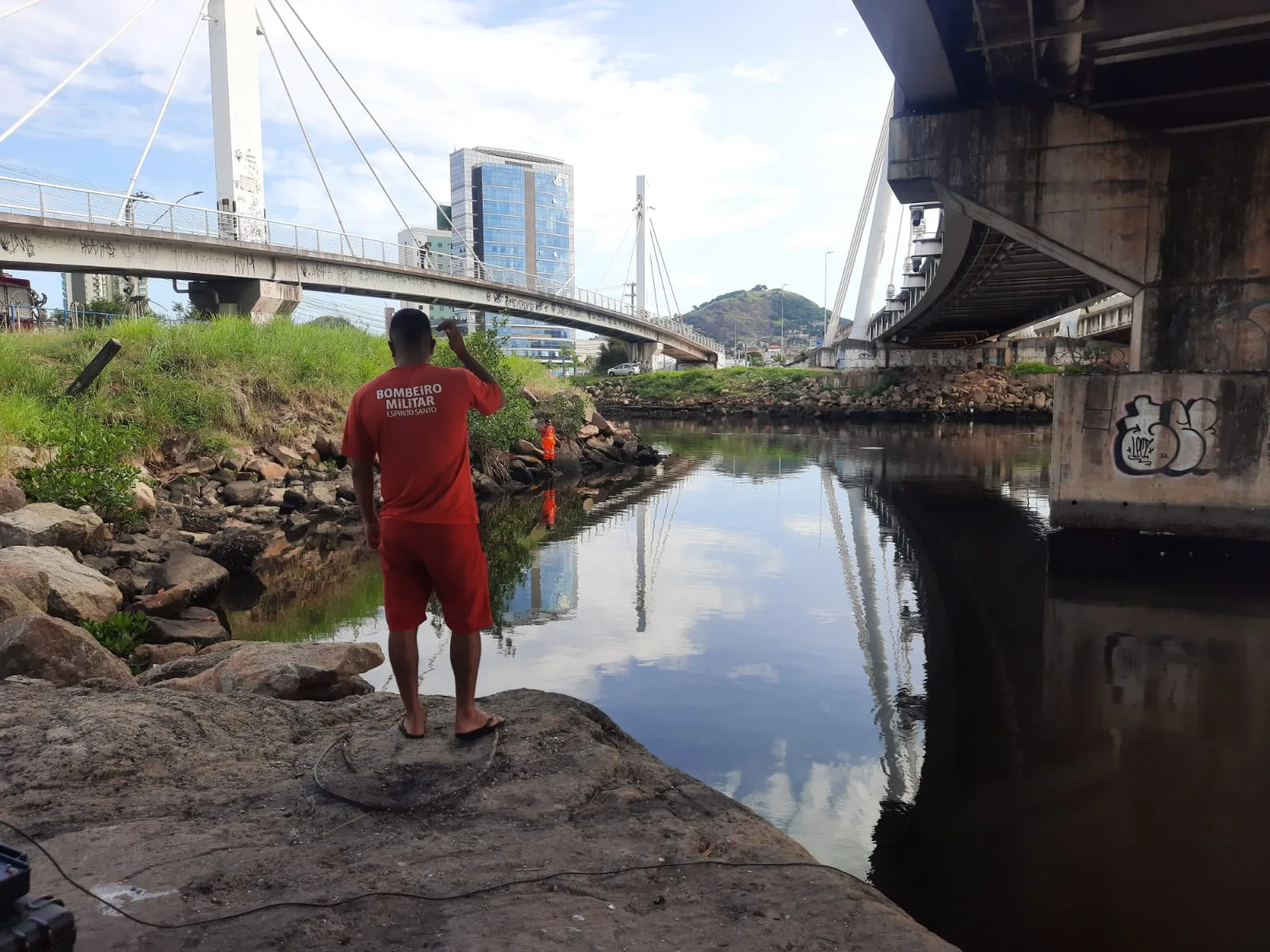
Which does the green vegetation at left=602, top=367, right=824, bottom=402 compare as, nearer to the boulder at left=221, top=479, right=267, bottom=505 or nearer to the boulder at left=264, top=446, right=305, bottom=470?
the boulder at left=264, top=446, right=305, bottom=470

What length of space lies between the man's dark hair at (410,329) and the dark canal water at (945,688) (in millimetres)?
3138

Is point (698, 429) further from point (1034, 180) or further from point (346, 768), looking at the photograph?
point (346, 768)

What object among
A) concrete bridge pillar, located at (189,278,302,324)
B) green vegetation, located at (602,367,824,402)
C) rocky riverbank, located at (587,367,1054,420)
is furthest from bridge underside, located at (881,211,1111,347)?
concrete bridge pillar, located at (189,278,302,324)

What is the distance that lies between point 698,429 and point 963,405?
1391cm

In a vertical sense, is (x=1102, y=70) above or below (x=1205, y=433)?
above

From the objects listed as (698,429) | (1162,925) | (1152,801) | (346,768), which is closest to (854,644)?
(1152,801)

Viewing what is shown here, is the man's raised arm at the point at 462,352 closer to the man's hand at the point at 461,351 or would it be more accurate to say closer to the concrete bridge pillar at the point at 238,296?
the man's hand at the point at 461,351

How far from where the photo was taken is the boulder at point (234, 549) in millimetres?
10938

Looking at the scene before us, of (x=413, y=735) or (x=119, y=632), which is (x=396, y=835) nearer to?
(x=413, y=735)

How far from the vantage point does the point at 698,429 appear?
40.4 m

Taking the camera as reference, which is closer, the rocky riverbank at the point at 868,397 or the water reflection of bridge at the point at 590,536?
the water reflection of bridge at the point at 590,536

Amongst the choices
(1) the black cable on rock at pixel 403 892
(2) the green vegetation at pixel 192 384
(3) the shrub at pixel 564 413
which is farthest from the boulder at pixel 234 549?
(3) the shrub at pixel 564 413

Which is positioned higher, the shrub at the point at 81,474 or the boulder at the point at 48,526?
the shrub at the point at 81,474

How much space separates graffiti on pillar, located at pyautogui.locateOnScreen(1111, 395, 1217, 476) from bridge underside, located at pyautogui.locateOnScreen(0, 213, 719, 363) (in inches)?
659
